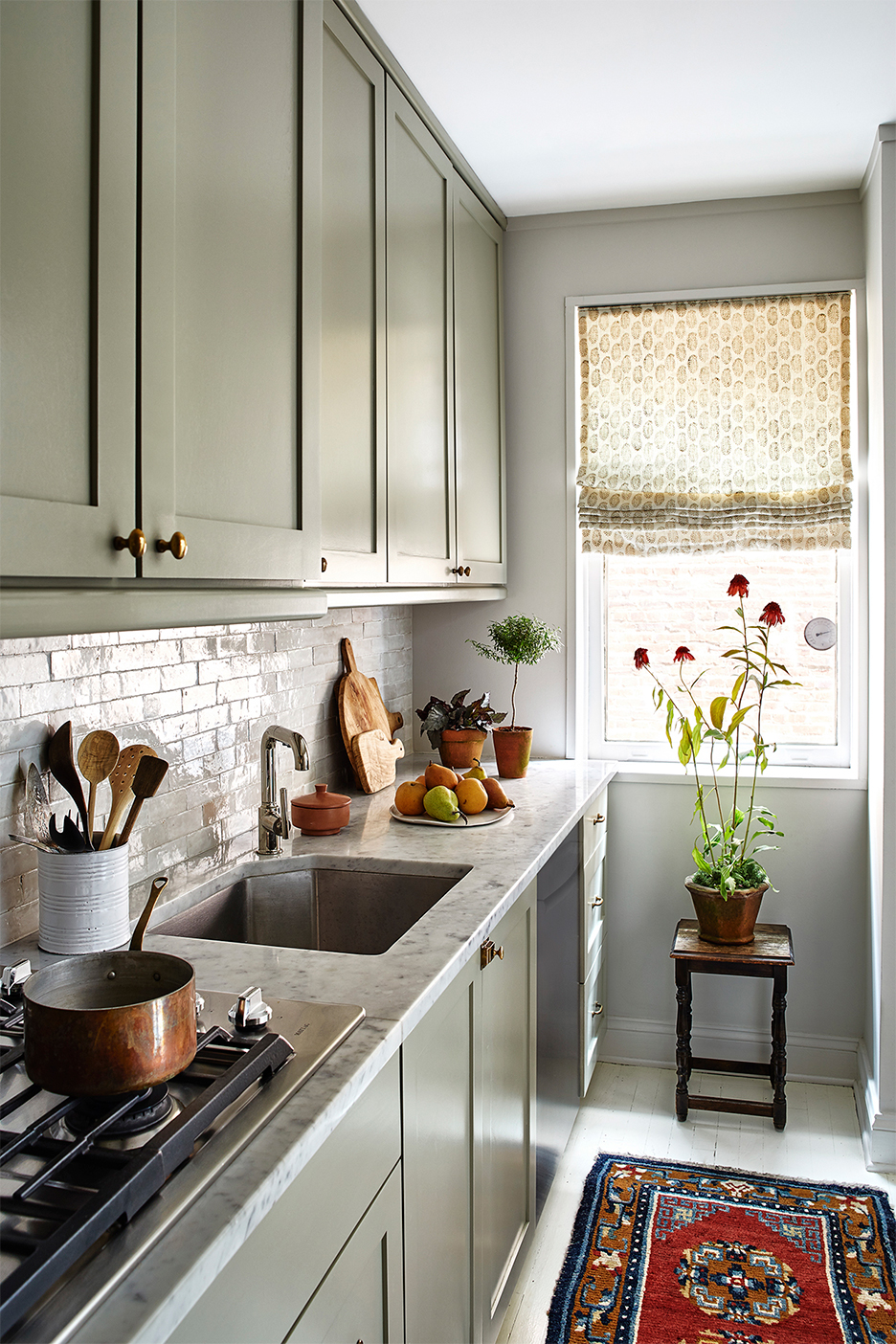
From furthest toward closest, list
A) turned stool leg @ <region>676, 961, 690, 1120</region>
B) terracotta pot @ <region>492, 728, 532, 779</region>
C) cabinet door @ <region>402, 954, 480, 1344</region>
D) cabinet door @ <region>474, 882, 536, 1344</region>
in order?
terracotta pot @ <region>492, 728, 532, 779</region> → turned stool leg @ <region>676, 961, 690, 1120</region> → cabinet door @ <region>474, 882, 536, 1344</region> → cabinet door @ <region>402, 954, 480, 1344</region>

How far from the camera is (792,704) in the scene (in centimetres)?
327

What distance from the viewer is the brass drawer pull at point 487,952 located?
1.75m

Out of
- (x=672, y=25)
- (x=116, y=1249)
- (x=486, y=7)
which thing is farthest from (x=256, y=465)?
(x=672, y=25)

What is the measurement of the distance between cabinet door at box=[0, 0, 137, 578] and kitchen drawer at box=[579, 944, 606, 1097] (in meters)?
2.09

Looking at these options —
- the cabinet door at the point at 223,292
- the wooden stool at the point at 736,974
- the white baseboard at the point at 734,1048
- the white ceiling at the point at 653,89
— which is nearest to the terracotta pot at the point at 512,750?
the wooden stool at the point at 736,974

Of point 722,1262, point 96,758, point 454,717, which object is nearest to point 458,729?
point 454,717

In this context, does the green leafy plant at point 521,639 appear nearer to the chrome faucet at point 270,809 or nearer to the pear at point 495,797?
the pear at point 495,797

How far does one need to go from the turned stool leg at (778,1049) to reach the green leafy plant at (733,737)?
297 mm

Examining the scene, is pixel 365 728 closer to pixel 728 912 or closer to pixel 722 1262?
pixel 728 912

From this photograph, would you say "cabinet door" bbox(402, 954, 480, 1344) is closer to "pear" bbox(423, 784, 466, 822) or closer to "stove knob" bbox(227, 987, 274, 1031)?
"stove knob" bbox(227, 987, 274, 1031)

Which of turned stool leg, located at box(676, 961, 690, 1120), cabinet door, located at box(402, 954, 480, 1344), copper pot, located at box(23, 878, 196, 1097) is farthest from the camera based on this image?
turned stool leg, located at box(676, 961, 690, 1120)

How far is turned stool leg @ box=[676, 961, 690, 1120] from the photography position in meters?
2.94

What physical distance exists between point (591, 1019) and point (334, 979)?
1.74 metres

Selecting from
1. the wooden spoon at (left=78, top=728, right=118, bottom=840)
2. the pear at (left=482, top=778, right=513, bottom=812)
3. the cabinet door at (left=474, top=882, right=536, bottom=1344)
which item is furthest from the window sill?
the wooden spoon at (left=78, top=728, right=118, bottom=840)
